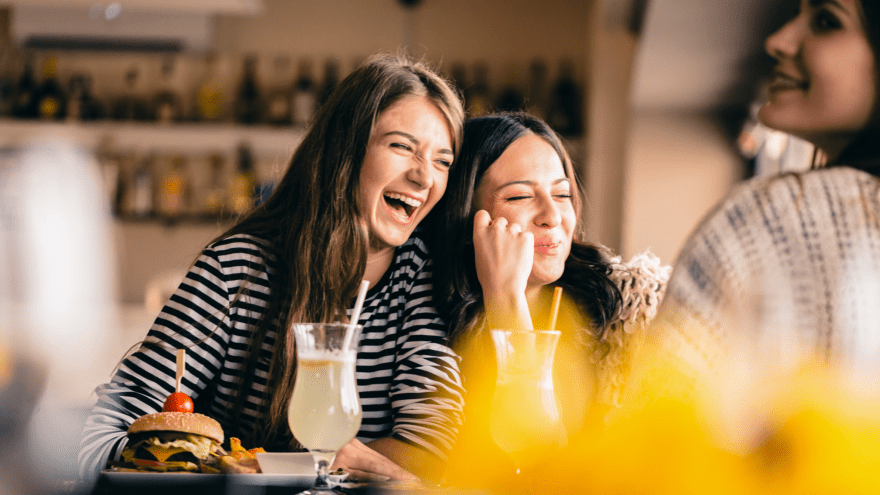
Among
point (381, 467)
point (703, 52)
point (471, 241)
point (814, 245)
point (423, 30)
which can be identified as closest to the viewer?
point (814, 245)

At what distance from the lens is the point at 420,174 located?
1.43 m

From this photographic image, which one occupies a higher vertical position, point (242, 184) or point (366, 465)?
point (242, 184)

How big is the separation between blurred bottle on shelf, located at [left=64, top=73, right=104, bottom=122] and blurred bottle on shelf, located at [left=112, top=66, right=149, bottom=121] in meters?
0.10

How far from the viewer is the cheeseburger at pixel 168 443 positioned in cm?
98

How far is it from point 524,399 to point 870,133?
51 centimetres

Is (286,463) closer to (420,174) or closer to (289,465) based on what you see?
(289,465)

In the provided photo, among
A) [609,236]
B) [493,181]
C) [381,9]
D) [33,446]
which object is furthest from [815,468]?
[381,9]

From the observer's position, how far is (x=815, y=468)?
612 mm

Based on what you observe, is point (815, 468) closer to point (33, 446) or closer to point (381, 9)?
point (33, 446)

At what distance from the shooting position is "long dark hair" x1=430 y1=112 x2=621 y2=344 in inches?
57.6

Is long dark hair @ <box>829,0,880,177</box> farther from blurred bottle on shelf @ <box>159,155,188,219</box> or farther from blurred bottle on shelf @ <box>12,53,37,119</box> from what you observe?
blurred bottle on shelf @ <box>12,53,37,119</box>

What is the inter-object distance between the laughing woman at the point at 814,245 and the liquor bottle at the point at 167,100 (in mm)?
3902

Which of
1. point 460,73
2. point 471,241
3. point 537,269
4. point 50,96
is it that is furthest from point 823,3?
point 50,96

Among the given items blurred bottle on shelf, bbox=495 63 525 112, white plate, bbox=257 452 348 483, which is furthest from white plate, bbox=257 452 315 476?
blurred bottle on shelf, bbox=495 63 525 112
